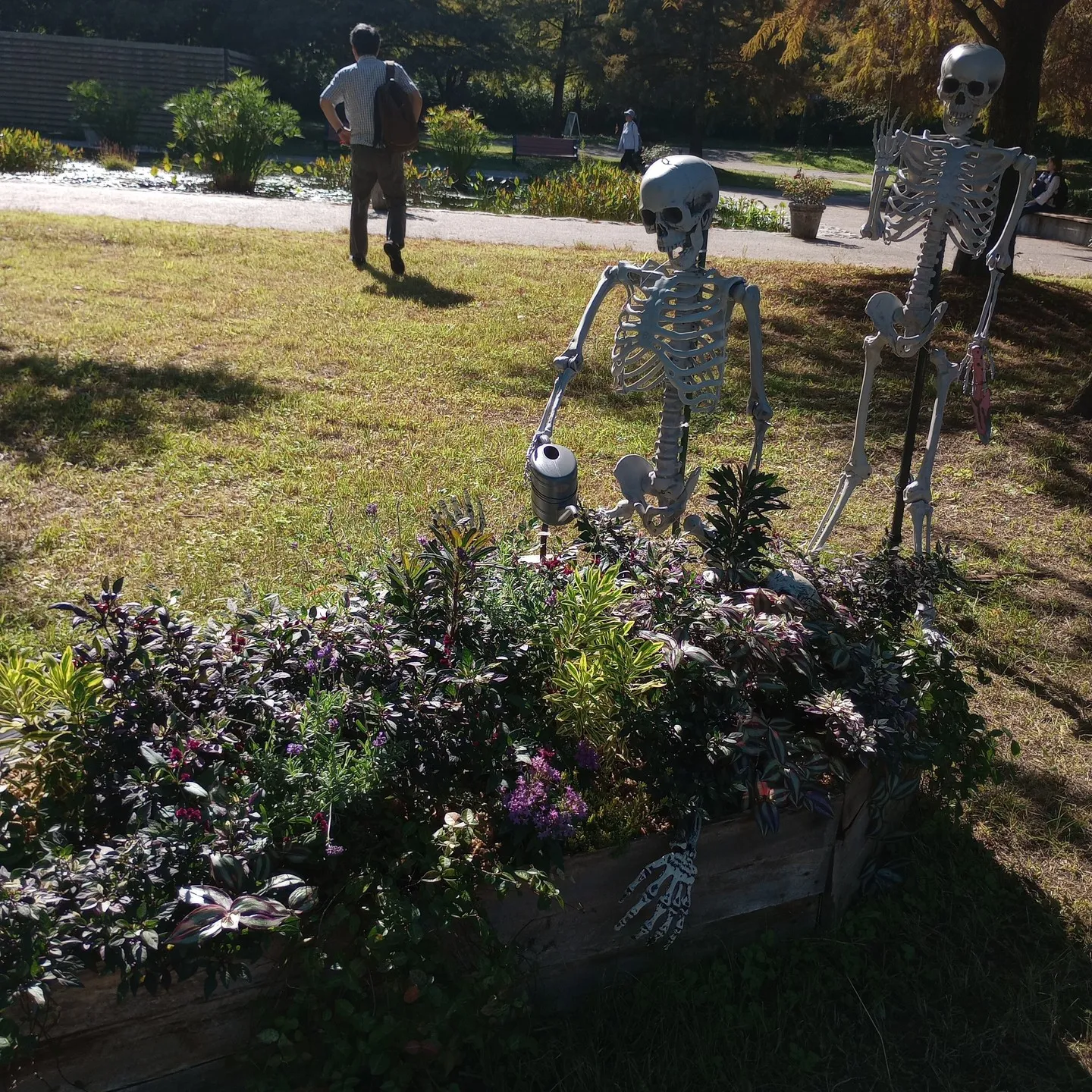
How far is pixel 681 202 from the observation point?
10.3 ft

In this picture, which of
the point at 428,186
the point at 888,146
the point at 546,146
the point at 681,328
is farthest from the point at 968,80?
the point at 546,146

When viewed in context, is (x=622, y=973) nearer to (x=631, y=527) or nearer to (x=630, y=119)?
(x=631, y=527)

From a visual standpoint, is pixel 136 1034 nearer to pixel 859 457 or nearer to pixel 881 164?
pixel 859 457

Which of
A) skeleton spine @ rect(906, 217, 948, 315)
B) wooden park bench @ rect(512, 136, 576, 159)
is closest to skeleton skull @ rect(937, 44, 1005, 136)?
skeleton spine @ rect(906, 217, 948, 315)

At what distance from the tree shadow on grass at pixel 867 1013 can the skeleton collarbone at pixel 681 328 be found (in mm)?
1727

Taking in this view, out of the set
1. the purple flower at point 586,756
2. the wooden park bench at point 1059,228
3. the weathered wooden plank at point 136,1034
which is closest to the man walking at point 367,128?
the purple flower at point 586,756

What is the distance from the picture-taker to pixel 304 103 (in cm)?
3534

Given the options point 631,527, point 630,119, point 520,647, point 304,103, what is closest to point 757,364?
point 631,527

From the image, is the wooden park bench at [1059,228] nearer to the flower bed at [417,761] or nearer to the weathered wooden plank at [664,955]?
the flower bed at [417,761]

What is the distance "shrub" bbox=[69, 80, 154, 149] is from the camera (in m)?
23.8

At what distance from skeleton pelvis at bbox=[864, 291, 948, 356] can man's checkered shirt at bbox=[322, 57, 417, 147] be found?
22.7 feet

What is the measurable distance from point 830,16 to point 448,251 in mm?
6798

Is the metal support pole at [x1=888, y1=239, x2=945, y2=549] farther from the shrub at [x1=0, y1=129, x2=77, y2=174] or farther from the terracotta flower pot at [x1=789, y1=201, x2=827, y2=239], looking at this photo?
the shrub at [x1=0, y1=129, x2=77, y2=174]

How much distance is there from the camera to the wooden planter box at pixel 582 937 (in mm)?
2113
